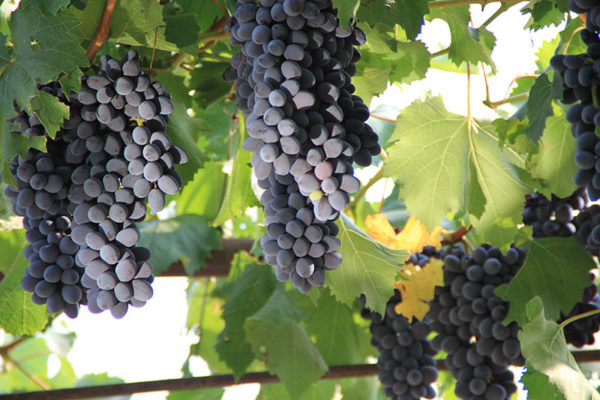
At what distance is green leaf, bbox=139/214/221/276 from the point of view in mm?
1661

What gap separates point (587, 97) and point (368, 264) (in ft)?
1.50

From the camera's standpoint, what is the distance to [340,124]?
0.79 meters

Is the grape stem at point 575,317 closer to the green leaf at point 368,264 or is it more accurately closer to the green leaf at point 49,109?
the green leaf at point 368,264

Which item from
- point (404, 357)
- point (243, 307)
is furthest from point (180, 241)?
point (404, 357)

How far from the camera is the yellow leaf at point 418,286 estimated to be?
1429 mm

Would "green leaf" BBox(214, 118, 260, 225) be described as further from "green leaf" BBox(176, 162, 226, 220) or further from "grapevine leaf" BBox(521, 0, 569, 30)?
"green leaf" BBox(176, 162, 226, 220)

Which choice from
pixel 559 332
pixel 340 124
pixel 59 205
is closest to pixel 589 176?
pixel 340 124

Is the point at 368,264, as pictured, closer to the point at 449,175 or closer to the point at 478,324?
the point at 449,175

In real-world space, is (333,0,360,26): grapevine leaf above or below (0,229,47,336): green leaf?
above

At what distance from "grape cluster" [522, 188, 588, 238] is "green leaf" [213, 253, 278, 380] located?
0.59 m

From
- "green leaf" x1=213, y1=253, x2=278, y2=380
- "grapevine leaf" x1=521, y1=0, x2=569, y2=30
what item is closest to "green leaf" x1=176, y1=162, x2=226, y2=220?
"green leaf" x1=213, y1=253, x2=278, y2=380

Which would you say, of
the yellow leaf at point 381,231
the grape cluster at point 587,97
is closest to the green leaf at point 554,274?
the yellow leaf at point 381,231

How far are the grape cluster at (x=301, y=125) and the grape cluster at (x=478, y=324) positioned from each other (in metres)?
0.65

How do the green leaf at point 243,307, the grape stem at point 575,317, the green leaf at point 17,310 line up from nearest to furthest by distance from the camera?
the grape stem at point 575,317 → the green leaf at point 17,310 → the green leaf at point 243,307
